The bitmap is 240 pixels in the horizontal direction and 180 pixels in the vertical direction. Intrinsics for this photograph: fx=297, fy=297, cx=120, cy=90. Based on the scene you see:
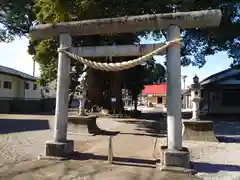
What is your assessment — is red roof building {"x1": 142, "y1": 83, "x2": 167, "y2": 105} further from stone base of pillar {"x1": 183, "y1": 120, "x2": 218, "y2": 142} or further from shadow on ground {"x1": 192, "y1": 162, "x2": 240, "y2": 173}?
shadow on ground {"x1": 192, "y1": 162, "x2": 240, "y2": 173}

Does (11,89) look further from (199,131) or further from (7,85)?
(199,131)

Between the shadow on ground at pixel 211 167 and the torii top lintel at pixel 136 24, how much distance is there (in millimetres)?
3808

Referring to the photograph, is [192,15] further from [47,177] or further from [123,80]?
[123,80]

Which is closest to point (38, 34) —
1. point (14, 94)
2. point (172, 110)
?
point (172, 110)

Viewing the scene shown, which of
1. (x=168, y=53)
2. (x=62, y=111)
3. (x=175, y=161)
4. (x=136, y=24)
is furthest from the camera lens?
(x=62, y=111)

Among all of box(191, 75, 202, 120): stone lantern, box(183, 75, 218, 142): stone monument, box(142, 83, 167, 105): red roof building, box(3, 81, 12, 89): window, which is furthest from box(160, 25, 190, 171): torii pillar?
box(142, 83, 167, 105): red roof building

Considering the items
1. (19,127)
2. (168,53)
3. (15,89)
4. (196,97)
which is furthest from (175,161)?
(15,89)

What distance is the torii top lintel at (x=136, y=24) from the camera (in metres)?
7.78

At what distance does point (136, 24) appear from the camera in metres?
8.27

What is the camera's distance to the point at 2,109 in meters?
27.9

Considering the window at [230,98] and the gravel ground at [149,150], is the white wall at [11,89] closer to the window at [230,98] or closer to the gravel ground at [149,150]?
the gravel ground at [149,150]

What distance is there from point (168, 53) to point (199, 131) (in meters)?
5.92

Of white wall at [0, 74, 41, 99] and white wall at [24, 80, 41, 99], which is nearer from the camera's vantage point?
white wall at [0, 74, 41, 99]

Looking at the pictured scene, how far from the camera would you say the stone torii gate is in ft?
24.9
